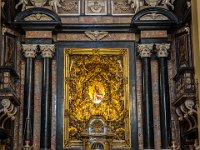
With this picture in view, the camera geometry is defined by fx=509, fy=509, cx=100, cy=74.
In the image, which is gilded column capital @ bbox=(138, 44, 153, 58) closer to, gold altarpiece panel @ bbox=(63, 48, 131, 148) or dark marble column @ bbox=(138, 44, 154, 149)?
dark marble column @ bbox=(138, 44, 154, 149)

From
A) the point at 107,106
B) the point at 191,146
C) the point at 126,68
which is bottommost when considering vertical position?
the point at 191,146

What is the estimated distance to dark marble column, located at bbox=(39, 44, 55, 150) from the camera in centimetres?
1598

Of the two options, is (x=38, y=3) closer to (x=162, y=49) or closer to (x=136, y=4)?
(x=136, y=4)

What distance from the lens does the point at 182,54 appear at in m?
16.4

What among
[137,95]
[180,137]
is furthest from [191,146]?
[137,95]

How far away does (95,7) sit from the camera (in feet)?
58.0

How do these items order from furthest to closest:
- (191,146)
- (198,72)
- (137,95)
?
(137,95) < (191,146) < (198,72)

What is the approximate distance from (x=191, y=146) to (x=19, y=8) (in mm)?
7413

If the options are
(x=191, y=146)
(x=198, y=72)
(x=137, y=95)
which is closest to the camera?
(x=198, y=72)

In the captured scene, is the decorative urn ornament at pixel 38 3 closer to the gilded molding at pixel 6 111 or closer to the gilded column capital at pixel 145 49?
the gilded column capital at pixel 145 49

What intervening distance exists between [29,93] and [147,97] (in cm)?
380

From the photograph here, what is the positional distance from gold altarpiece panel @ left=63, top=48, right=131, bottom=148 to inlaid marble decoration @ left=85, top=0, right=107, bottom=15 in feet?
4.49

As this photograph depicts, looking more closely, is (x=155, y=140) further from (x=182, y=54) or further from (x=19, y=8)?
(x=19, y=8)

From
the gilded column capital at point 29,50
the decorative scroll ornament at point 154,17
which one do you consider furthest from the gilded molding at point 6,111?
the decorative scroll ornament at point 154,17
